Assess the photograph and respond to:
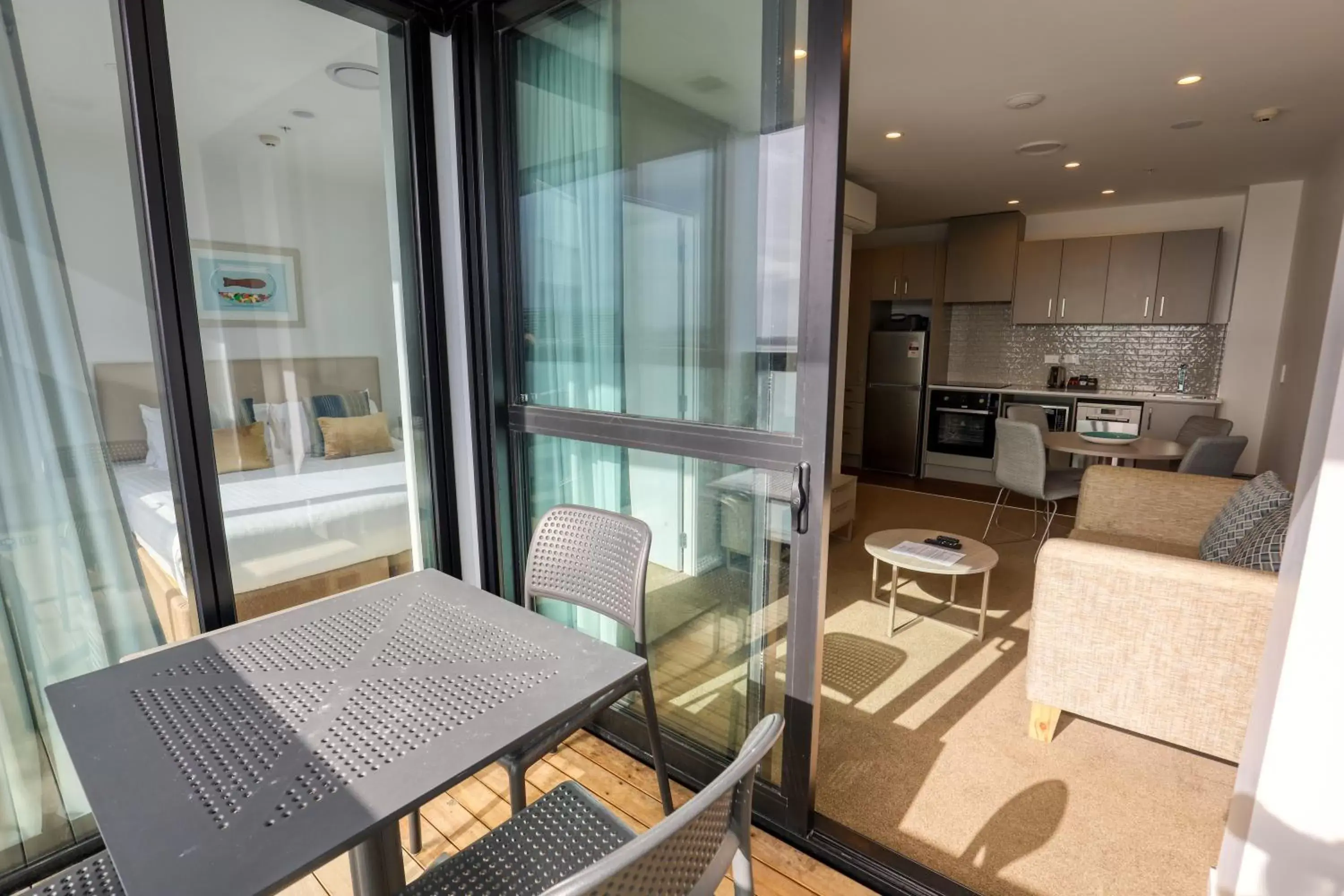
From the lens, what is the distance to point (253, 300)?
5.64 ft

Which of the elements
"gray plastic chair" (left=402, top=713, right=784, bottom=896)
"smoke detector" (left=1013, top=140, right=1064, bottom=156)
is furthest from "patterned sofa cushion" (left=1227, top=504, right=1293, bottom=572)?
"smoke detector" (left=1013, top=140, right=1064, bottom=156)

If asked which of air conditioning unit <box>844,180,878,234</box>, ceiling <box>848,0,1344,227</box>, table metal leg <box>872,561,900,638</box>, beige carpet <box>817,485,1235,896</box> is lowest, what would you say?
beige carpet <box>817,485,1235,896</box>

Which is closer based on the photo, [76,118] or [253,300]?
[76,118]

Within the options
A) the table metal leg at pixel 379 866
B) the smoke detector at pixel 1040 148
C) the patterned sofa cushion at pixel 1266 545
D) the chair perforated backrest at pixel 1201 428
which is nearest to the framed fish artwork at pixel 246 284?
the table metal leg at pixel 379 866

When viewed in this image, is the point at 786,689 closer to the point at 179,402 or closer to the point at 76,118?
the point at 179,402

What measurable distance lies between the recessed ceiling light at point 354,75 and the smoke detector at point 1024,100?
281cm

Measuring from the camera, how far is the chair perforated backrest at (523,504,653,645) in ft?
4.87

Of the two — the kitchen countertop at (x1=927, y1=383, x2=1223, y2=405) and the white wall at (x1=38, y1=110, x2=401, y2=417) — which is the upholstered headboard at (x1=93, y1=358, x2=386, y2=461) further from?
the kitchen countertop at (x1=927, y1=383, x2=1223, y2=405)

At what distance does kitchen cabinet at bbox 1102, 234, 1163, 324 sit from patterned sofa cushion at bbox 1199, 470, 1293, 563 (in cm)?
333

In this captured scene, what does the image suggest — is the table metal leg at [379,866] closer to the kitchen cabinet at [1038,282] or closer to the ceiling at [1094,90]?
the ceiling at [1094,90]

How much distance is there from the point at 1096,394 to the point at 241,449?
589 centimetres

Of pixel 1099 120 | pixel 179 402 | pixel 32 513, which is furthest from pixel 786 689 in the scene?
pixel 1099 120

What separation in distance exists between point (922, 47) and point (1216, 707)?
254 centimetres

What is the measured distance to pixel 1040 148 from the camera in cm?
377
